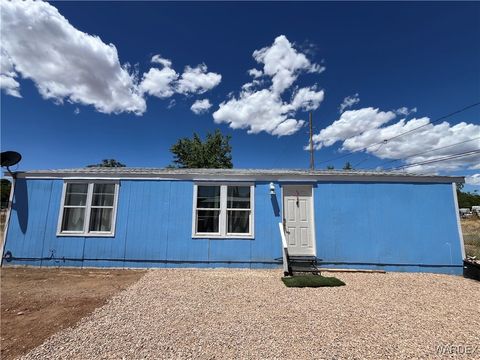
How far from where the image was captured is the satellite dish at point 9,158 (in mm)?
7246

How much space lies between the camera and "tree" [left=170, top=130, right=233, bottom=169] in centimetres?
2708

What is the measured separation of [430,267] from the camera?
7.08m

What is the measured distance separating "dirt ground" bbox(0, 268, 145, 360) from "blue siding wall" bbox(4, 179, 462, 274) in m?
0.65

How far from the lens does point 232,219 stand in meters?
7.57

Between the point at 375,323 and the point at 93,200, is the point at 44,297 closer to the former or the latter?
the point at 93,200

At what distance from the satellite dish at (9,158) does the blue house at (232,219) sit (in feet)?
1.25

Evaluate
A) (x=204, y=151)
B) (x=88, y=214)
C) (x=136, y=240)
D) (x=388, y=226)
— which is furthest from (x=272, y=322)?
(x=204, y=151)

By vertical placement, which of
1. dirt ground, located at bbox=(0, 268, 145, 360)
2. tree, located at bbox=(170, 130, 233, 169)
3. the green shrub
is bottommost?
dirt ground, located at bbox=(0, 268, 145, 360)

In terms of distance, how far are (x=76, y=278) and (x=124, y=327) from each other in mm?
3535

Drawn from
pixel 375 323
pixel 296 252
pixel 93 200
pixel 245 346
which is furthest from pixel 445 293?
Answer: pixel 93 200

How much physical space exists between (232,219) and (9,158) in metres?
6.76

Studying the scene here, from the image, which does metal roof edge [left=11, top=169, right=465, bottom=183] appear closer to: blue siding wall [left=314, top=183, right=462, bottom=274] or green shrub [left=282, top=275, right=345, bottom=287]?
blue siding wall [left=314, top=183, right=462, bottom=274]

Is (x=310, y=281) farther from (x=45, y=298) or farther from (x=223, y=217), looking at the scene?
(x=45, y=298)

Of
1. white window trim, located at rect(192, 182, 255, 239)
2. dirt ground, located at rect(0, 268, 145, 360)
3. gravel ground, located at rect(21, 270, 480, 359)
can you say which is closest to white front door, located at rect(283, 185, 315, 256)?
white window trim, located at rect(192, 182, 255, 239)
